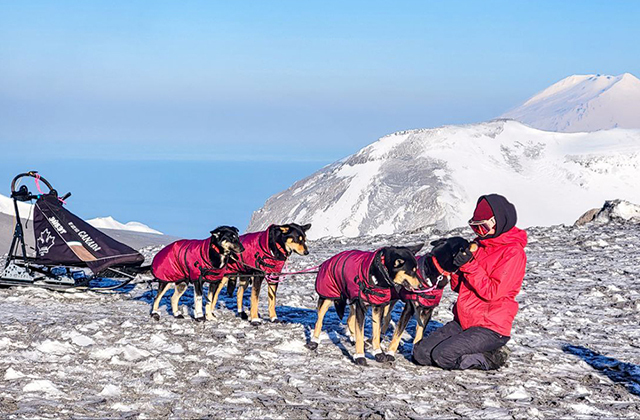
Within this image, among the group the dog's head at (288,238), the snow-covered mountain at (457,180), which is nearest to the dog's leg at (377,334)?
the dog's head at (288,238)

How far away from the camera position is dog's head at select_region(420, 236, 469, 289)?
7184mm

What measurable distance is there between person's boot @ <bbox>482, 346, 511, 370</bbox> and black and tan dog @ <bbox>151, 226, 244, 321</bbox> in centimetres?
351

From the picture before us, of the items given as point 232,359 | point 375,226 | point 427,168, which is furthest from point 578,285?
point 427,168

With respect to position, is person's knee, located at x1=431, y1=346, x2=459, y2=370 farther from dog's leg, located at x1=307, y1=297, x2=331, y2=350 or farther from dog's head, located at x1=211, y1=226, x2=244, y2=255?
dog's head, located at x1=211, y1=226, x2=244, y2=255

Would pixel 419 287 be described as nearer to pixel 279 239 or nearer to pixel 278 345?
pixel 278 345

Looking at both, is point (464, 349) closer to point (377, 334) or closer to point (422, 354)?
point (422, 354)

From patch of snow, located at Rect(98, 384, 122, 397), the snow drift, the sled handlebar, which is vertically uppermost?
the sled handlebar

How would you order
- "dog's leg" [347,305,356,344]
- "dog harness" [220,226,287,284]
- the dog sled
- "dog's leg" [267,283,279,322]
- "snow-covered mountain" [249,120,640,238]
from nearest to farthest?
1. "dog's leg" [347,305,356,344]
2. "dog harness" [220,226,287,284]
3. "dog's leg" [267,283,279,322]
4. the dog sled
5. "snow-covered mountain" [249,120,640,238]

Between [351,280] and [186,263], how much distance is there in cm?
283

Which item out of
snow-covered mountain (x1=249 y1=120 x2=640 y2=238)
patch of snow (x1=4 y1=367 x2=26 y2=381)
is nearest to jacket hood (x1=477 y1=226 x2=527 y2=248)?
patch of snow (x1=4 y1=367 x2=26 y2=381)

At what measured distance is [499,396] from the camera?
652 centimetres

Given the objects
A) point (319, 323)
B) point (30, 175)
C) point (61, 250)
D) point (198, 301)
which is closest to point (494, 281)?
point (319, 323)

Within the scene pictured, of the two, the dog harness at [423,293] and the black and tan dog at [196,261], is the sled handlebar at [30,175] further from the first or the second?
the dog harness at [423,293]

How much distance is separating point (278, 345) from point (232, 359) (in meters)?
0.80
